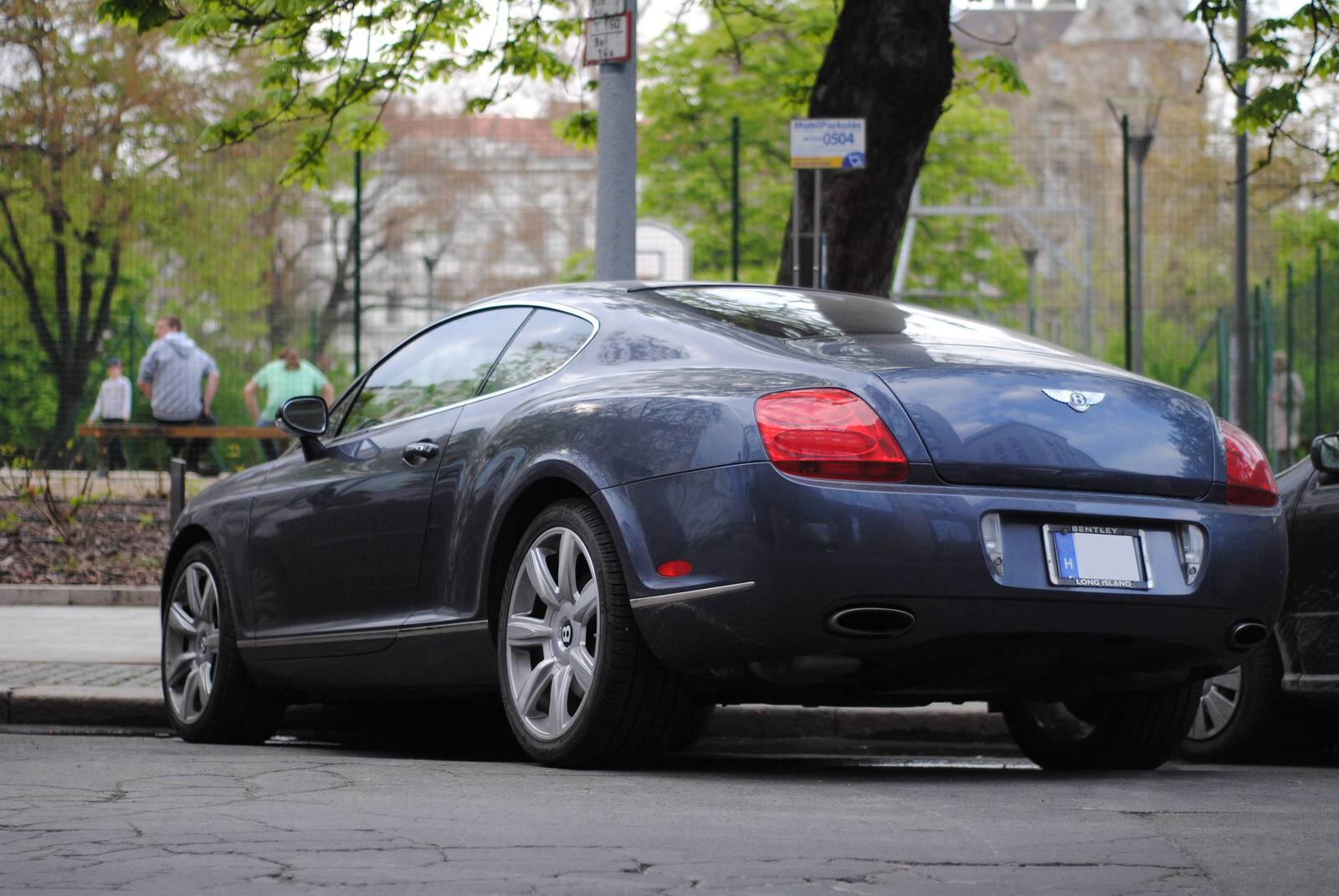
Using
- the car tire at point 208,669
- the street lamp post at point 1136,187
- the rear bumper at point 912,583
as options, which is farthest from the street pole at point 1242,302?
the rear bumper at point 912,583

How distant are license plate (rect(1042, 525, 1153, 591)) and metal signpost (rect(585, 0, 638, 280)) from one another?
4.04m

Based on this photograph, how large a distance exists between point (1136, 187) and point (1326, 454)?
31.2 feet

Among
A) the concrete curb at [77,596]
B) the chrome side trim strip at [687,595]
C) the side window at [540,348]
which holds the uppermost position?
the side window at [540,348]

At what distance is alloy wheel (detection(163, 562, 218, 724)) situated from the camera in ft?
20.1

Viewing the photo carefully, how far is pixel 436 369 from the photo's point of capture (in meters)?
5.58

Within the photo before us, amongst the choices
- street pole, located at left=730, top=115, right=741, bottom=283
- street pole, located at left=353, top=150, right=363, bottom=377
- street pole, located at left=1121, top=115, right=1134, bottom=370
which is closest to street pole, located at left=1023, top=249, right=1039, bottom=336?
street pole, located at left=1121, top=115, right=1134, bottom=370

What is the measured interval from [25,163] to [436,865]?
26.1 m

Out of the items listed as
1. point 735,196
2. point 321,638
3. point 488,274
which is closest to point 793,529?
point 321,638

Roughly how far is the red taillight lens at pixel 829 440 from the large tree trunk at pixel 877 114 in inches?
218

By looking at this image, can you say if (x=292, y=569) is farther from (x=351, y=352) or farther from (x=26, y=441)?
(x=26, y=441)

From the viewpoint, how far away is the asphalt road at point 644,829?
9.98 feet

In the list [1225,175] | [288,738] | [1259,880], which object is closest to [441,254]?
[288,738]

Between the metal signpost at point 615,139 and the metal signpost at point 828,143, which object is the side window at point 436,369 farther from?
the metal signpost at point 828,143

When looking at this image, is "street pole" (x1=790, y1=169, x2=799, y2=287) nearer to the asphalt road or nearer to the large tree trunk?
the large tree trunk
